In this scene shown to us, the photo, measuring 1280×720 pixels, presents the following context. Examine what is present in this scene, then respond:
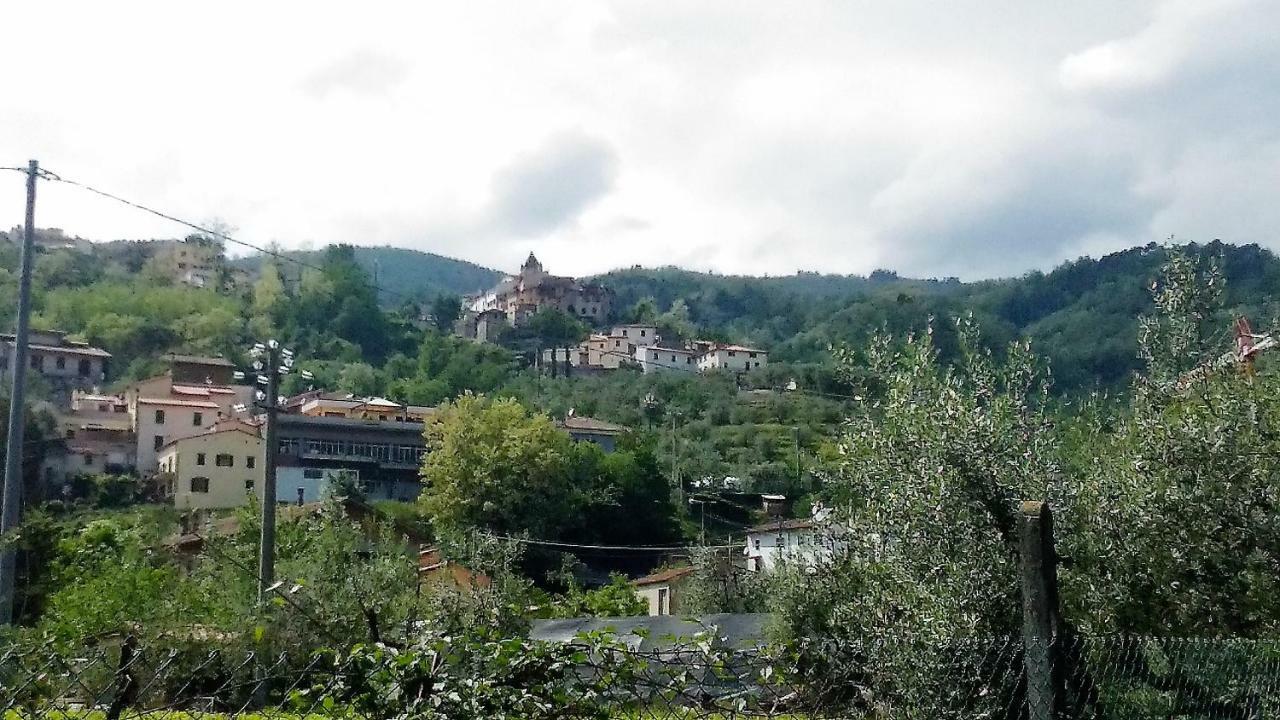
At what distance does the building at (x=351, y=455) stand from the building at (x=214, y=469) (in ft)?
17.7

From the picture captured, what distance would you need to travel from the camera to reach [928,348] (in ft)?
24.9

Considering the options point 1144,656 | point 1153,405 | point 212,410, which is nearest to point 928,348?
point 1153,405

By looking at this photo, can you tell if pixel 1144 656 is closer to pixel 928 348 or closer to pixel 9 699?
pixel 928 348

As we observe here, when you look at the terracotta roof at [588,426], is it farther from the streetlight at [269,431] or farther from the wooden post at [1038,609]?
the wooden post at [1038,609]

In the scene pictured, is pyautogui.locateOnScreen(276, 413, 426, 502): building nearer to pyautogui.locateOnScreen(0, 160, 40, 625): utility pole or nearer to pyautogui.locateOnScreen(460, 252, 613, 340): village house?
pyautogui.locateOnScreen(0, 160, 40, 625): utility pole

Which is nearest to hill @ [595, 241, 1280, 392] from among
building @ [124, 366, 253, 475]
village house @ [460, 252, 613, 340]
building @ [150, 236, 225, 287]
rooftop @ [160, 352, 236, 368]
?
village house @ [460, 252, 613, 340]

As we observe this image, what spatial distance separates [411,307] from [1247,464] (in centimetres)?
12524

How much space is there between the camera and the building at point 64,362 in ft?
242

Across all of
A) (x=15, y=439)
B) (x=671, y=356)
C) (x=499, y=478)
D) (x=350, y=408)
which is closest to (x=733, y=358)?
(x=671, y=356)

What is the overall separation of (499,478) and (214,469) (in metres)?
17.3

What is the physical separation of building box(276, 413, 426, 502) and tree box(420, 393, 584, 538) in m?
12.1

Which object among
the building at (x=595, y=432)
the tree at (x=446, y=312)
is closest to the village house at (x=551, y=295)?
the tree at (x=446, y=312)

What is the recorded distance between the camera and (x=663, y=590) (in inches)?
1716

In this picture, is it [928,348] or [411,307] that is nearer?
[928,348]
